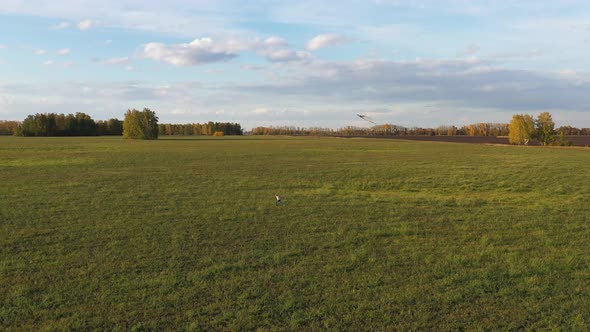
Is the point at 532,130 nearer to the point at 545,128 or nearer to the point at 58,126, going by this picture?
the point at 545,128

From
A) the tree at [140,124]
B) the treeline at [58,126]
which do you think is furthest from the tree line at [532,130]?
the treeline at [58,126]

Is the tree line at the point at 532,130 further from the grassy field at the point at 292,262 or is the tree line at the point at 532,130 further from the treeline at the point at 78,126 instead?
the grassy field at the point at 292,262

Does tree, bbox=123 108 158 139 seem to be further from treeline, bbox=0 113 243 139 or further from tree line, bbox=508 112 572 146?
tree line, bbox=508 112 572 146

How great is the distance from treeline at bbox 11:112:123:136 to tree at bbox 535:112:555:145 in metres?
124

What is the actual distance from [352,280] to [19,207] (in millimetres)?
11932

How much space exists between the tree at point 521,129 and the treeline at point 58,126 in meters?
117

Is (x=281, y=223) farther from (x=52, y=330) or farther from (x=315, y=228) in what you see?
(x=52, y=330)

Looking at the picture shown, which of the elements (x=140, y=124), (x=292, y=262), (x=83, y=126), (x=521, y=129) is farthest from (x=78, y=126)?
(x=292, y=262)

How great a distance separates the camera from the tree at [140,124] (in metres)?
106

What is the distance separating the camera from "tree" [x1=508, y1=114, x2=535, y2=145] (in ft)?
366

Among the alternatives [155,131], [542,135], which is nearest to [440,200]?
[155,131]

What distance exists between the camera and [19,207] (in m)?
14.3

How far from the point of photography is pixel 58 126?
127m

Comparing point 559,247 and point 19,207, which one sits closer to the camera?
point 559,247
